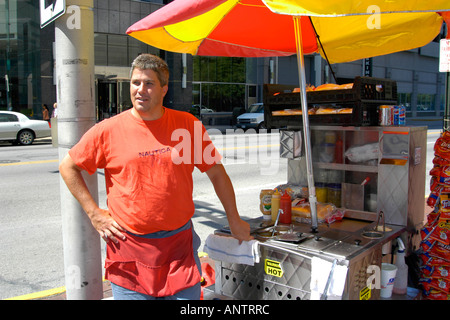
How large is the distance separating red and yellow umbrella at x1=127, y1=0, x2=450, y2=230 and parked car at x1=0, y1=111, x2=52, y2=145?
15979mm

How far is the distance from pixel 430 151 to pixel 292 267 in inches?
557

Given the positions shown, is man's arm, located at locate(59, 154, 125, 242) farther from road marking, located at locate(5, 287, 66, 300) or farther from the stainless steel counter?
road marking, located at locate(5, 287, 66, 300)

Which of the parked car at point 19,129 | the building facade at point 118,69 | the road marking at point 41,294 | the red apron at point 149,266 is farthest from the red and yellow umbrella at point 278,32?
the parked car at point 19,129

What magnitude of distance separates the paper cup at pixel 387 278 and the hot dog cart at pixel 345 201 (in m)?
0.13

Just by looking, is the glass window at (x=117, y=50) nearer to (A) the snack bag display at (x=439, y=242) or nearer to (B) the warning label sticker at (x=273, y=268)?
(A) the snack bag display at (x=439, y=242)

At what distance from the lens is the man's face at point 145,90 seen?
2537 mm

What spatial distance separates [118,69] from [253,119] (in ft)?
31.3

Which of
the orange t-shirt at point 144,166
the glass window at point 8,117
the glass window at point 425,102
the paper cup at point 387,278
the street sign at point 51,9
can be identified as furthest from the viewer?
the glass window at point 425,102

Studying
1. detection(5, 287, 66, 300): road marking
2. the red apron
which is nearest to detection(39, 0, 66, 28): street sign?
the red apron

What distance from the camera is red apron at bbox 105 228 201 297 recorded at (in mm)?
2516

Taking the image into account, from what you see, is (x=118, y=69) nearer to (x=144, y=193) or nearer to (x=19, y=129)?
(x=19, y=129)

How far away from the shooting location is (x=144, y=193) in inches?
98.4

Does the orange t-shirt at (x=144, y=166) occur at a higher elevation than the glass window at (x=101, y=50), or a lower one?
lower

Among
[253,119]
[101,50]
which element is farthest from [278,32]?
[101,50]
